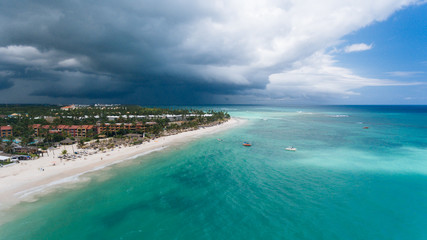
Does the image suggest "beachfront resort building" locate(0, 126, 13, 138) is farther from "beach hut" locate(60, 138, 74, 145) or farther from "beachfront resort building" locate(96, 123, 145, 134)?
"beachfront resort building" locate(96, 123, 145, 134)

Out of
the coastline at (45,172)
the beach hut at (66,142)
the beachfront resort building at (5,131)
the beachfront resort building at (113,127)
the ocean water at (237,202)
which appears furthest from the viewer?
the beachfront resort building at (113,127)

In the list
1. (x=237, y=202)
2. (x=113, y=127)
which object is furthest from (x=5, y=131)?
(x=237, y=202)

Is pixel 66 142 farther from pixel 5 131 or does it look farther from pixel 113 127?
pixel 5 131

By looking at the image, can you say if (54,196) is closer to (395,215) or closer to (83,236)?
(83,236)

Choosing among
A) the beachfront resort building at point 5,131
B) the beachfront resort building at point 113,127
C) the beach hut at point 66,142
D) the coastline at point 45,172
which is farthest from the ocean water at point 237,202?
the beachfront resort building at point 5,131

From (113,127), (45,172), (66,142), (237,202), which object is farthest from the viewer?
(113,127)

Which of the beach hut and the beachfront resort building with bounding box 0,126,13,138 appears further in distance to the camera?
the beachfront resort building with bounding box 0,126,13,138

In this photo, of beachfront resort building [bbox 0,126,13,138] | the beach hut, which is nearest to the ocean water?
the beach hut

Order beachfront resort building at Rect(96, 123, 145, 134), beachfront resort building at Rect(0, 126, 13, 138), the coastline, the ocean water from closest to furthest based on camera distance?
the ocean water → the coastline → beachfront resort building at Rect(0, 126, 13, 138) → beachfront resort building at Rect(96, 123, 145, 134)

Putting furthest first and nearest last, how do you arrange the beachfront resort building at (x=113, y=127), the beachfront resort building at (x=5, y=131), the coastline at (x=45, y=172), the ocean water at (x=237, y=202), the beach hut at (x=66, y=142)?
the beachfront resort building at (x=113, y=127) → the beachfront resort building at (x=5, y=131) → the beach hut at (x=66, y=142) → the coastline at (x=45, y=172) → the ocean water at (x=237, y=202)

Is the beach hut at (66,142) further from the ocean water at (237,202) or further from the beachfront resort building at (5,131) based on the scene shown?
the ocean water at (237,202)
